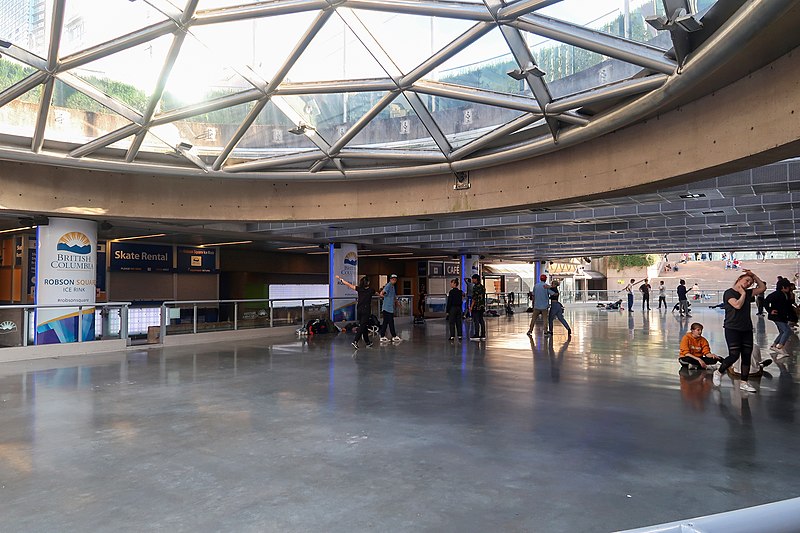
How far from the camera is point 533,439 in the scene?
5.87 m

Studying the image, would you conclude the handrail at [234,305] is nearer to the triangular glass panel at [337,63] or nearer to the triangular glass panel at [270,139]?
the triangular glass panel at [270,139]

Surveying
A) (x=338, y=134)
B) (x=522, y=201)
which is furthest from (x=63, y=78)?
(x=522, y=201)

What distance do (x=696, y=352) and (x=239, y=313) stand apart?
14.1 metres

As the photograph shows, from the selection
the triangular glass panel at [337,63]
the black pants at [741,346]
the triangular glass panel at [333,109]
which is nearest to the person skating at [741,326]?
the black pants at [741,346]

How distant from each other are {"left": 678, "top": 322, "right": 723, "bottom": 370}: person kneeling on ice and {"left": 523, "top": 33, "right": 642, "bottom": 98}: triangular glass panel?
5392 millimetres

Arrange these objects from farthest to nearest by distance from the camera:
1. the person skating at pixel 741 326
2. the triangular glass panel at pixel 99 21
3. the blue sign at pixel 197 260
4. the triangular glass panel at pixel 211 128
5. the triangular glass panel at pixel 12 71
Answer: the blue sign at pixel 197 260, the triangular glass panel at pixel 211 128, the triangular glass panel at pixel 12 71, the person skating at pixel 741 326, the triangular glass panel at pixel 99 21

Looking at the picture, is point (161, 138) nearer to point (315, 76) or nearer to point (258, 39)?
point (258, 39)

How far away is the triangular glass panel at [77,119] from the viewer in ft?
35.9

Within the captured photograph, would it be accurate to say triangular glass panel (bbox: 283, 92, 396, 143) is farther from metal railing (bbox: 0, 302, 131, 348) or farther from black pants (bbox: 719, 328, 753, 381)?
metal railing (bbox: 0, 302, 131, 348)

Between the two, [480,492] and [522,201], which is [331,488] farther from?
[522,201]

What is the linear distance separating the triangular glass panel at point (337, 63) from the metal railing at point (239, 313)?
9570 millimetres

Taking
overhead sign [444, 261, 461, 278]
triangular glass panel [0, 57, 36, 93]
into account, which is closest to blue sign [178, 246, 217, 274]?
triangular glass panel [0, 57, 36, 93]

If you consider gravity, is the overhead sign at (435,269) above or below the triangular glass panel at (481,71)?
below

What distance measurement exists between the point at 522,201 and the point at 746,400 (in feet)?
19.5
